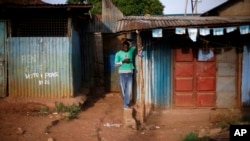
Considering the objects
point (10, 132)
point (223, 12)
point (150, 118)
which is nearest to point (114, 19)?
point (223, 12)

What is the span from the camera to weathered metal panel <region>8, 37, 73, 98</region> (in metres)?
11.3

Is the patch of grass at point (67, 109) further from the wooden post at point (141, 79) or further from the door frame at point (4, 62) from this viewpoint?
the wooden post at point (141, 79)

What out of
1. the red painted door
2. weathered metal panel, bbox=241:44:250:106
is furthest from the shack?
weathered metal panel, bbox=241:44:250:106

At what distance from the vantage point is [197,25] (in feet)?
32.7

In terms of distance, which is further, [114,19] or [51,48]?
[114,19]

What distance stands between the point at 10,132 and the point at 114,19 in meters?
12.5

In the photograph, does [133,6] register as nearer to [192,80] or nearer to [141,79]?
[192,80]

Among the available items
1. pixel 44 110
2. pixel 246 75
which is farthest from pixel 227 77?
pixel 44 110

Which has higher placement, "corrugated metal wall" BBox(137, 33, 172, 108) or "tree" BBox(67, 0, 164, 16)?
"tree" BBox(67, 0, 164, 16)

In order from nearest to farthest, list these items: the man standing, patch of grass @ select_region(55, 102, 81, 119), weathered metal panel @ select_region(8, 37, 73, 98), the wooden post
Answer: the wooden post < the man standing < patch of grass @ select_region(55, 102, 81, 119) < weathered metal panel @ select_region(8, 37, 73, 98)

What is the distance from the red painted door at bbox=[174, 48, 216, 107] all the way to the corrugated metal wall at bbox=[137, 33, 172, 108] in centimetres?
33

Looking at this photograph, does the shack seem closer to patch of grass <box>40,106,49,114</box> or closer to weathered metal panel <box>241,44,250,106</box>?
patch of grass <box>40,106,49,114</box>

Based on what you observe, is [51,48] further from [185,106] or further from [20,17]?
[185,106]

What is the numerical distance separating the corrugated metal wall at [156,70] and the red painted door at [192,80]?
1.08 feet
